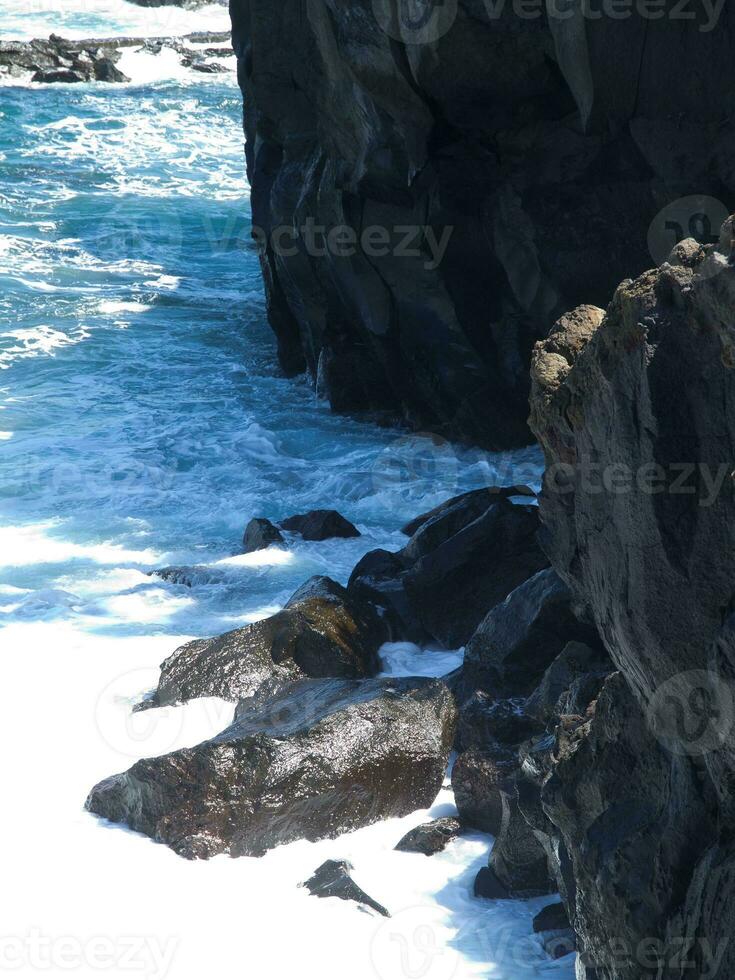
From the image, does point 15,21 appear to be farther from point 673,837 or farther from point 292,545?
point 673,837

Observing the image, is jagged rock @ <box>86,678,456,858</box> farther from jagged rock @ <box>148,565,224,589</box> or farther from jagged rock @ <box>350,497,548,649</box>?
jagged rock @ <box>148,565,224,589</box>

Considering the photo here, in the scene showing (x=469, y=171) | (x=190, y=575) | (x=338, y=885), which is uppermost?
(x=469, y=171)

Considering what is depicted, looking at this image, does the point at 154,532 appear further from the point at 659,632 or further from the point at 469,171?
the point at 659,632

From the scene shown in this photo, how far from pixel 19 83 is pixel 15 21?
7.63 m

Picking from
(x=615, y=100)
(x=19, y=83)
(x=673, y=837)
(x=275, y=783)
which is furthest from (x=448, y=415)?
(x=19, y=83)

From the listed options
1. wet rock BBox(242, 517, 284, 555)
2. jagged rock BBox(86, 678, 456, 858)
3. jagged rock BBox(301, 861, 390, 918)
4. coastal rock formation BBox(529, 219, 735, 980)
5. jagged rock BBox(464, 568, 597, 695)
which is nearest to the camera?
coastal rock formation BBox(529, 219, 735, 980)

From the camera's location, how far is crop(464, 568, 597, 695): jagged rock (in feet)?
21.6

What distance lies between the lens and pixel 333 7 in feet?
37.9

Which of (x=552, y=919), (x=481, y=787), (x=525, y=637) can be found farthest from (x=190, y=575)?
(x=552, y=919)

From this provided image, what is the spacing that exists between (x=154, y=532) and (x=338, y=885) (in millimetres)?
6132

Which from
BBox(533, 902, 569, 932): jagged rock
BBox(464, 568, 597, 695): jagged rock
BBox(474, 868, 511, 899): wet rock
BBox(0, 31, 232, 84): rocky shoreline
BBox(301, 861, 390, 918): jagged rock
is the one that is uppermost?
BBox(0, 31, 232, 84): rocky shoreline

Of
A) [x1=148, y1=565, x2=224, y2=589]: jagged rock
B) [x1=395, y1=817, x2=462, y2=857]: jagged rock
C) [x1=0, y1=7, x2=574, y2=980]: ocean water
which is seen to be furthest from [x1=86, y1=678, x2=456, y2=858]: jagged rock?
[x1=148, y1=565, x2=224, y2=589]: jagged rock

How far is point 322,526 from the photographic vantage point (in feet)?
34.8

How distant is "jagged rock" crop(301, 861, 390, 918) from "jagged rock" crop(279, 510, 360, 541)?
17.0ft
